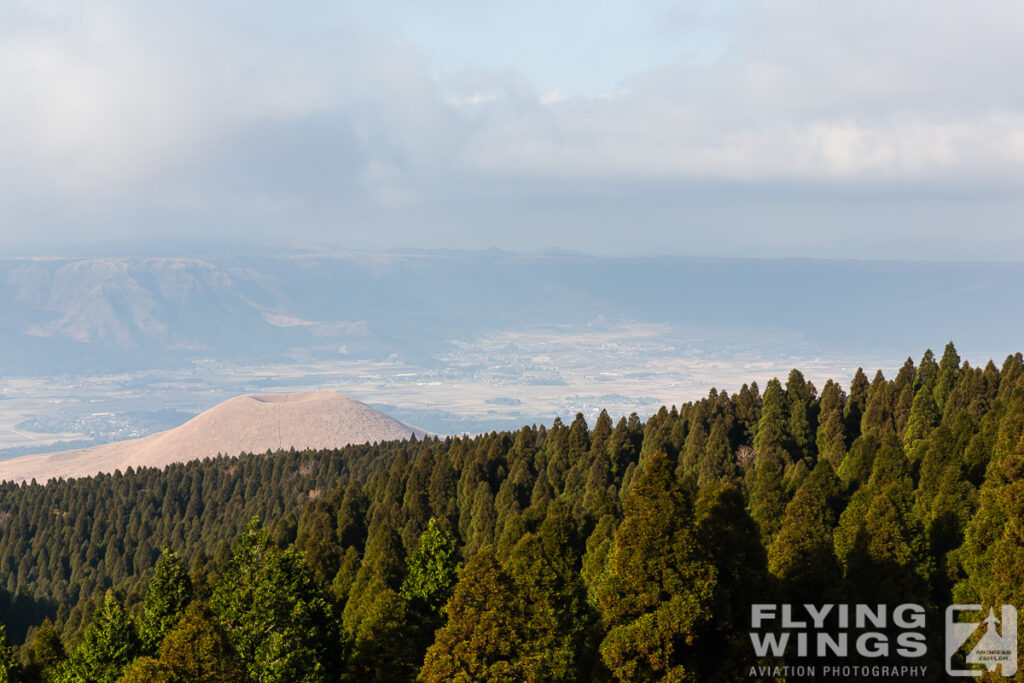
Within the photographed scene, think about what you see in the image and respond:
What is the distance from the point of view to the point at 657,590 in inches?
1119

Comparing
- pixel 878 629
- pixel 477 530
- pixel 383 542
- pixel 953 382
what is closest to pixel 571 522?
pixel 383 542

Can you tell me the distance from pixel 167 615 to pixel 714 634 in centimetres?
1989

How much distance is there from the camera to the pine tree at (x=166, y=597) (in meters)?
37.8

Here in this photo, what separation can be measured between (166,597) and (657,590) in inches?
762

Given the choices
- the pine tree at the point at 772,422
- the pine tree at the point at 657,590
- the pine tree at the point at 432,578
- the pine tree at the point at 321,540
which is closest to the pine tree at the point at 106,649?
the pine tree at the point at 432,578

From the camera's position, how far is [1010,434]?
40.5 meters

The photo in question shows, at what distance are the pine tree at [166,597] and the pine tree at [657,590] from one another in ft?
55.5

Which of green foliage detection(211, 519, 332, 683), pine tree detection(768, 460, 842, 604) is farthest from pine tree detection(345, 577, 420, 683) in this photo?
pine tree detection(768, 460, 842, 604)

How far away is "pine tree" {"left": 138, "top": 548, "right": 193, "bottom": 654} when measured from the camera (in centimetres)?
3784

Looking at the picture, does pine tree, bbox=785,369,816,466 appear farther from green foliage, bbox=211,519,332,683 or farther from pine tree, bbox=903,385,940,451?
green foliage, bbox=211,519,332,683

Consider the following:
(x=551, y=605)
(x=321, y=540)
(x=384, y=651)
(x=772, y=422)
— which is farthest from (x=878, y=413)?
(x=551, y=605)

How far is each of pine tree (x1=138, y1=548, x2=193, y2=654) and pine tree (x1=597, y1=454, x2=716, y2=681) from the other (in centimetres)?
1691

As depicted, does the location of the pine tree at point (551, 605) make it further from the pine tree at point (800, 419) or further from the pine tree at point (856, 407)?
the pine tree at point (856, 407)

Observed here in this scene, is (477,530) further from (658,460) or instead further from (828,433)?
(658,460)
